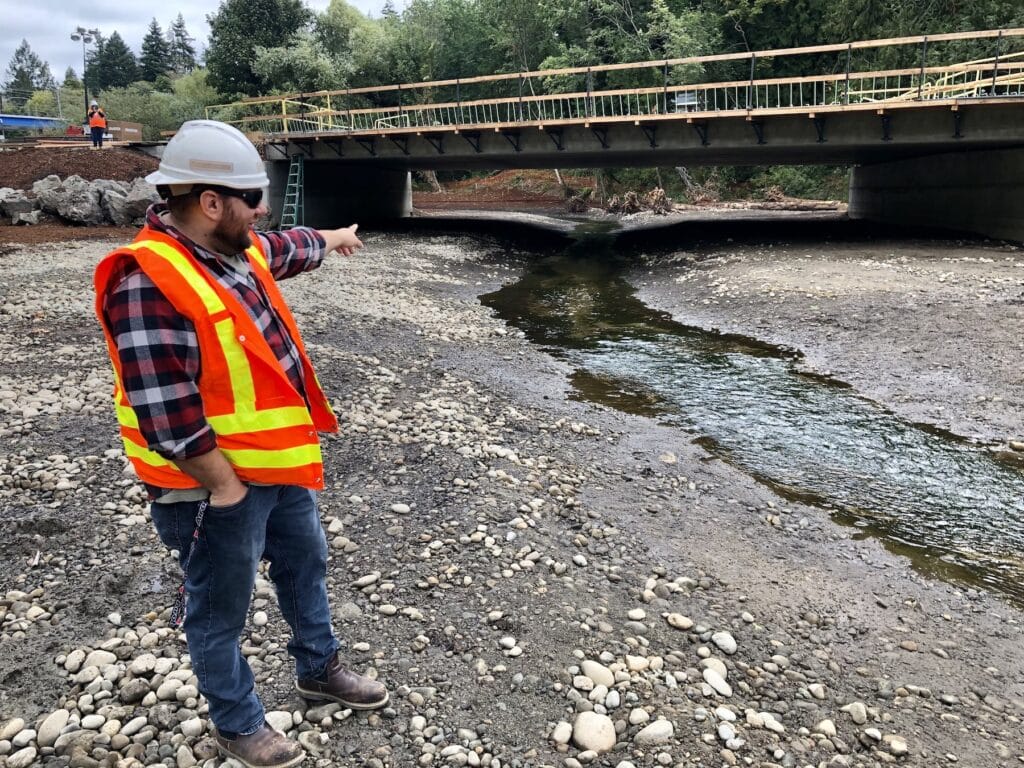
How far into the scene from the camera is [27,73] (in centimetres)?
13975

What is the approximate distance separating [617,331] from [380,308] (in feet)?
16.3

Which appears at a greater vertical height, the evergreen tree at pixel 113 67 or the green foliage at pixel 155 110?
the evergreen tree at pixel 113 67

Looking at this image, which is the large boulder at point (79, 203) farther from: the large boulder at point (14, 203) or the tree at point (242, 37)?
the tree at point (242, 37)

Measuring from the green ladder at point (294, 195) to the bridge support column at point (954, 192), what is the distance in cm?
2482

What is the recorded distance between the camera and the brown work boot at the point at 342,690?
11.8 ft

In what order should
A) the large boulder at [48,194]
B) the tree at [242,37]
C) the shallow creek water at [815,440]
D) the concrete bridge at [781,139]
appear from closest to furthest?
1. the shallow creek water at [815,440]
2. the concrete bridge at [781,139]
3. the large boulder at [48,194]
4. the tree at [242,37]

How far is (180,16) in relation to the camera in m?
138

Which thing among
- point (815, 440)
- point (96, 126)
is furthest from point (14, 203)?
point (815, 440)

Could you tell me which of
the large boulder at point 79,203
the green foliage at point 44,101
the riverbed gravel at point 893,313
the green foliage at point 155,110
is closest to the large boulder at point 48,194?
the large boulder at point 79,203

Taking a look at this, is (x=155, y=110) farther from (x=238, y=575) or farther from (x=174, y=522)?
(x=238, y=575)

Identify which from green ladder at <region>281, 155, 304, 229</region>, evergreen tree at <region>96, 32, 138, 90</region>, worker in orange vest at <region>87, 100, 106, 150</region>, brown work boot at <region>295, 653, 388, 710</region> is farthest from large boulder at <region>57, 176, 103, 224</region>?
evergreen tree at <region>96, 32, 138, 90</region>

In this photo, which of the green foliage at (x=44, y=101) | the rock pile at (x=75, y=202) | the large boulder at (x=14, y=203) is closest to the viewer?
the large boulder at (x=14, y=203)

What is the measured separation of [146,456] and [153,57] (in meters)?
135

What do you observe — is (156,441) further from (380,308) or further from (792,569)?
(380,308)
